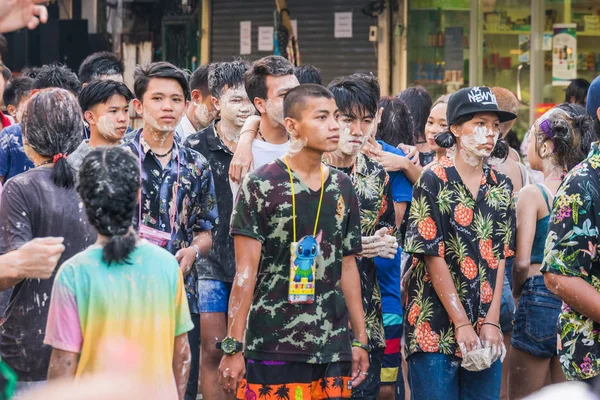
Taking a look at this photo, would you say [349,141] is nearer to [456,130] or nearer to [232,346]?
[456,130]

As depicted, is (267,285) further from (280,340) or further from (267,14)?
(267,14)

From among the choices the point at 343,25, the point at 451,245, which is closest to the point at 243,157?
the point at 451,245

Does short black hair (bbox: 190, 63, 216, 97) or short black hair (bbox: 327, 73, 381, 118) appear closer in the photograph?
short black hair (bbox: 327, 73, 381, 118)

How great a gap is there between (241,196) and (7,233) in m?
1.13

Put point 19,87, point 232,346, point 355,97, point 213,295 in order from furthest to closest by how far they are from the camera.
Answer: point 19,87 → point 213,295 → point 355,97 → point 232,346

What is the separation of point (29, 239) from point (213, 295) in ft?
7.06

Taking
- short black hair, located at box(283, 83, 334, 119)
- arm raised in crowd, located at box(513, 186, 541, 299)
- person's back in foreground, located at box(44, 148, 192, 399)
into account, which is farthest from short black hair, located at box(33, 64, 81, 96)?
person's back in foreground, located at box(44, 148, 192, 399)

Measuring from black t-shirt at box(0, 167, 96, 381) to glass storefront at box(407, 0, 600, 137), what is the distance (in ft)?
32.1

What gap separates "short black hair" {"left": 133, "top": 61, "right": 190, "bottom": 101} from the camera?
5.97m

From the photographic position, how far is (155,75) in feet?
19.6

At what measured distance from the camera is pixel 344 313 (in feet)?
16.7

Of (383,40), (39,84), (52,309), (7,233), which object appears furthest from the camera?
(383,40)

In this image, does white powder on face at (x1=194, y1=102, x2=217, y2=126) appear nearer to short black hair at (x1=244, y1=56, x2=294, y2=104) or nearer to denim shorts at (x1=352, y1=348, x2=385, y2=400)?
short black hair at (x1=244, y1=56, x2=294, y2=104)

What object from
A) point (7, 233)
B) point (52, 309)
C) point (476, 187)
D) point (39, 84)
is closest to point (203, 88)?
point (39, 84)
